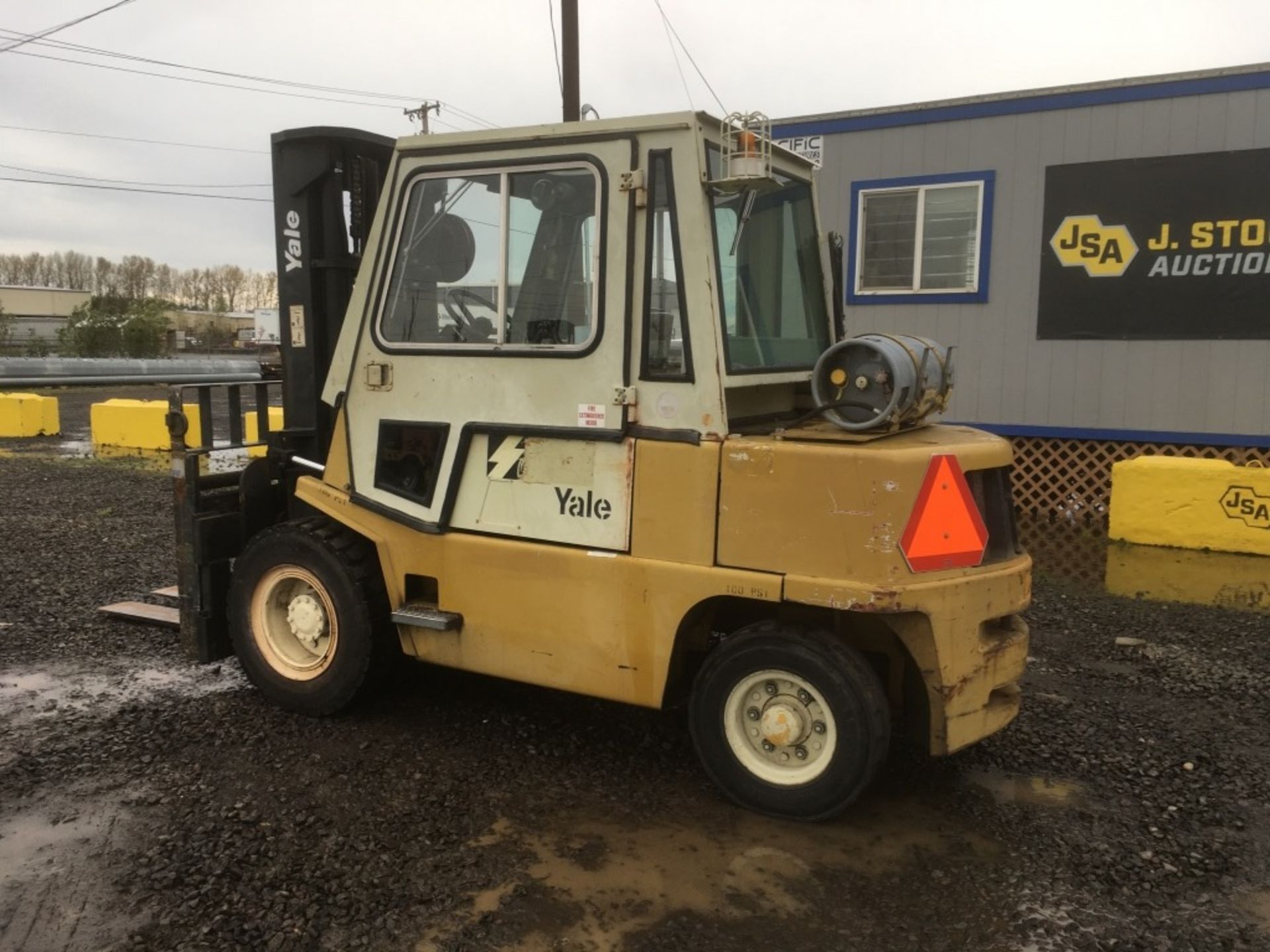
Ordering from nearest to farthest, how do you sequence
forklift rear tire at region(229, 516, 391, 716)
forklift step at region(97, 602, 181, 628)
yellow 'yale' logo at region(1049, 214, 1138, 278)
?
forklift rear tire at region(229, 516, 391, 716)
forklift step at region(97, 602, 181, 628)
yellow 'yale' logo at region(1049, 214, 1138, 278)

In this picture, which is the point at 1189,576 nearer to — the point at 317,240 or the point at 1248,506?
the point at 1248,506

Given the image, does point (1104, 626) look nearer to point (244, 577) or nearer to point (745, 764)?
point (745, 764)

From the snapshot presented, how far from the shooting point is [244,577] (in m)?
4.98

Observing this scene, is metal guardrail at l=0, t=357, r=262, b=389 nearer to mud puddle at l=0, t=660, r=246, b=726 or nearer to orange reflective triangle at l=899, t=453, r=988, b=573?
mud puddle at l=0, t=660, r=246, b=726

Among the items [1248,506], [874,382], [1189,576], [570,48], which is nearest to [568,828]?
[874,382]

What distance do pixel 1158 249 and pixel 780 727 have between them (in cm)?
832

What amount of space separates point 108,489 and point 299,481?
8273 millimetres

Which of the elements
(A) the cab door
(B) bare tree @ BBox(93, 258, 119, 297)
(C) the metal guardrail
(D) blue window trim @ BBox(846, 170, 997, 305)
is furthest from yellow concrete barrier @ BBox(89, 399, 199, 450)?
(B) bare tree @ BBox(93, 258, 119, 297)

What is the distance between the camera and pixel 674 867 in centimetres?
359

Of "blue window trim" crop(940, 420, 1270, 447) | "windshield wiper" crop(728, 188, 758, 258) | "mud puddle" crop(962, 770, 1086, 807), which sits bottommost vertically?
"mud puddle" crop(962, 770, 1086, 807)

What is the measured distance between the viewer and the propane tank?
3.87 m

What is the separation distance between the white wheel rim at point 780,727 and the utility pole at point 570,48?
1252 cm

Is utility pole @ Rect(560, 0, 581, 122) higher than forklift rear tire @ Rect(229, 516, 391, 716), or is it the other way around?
utility pole @ Rect(560, 0, 581, 122)

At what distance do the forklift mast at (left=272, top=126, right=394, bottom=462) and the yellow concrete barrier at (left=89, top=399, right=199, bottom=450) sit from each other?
1151 centimetres
